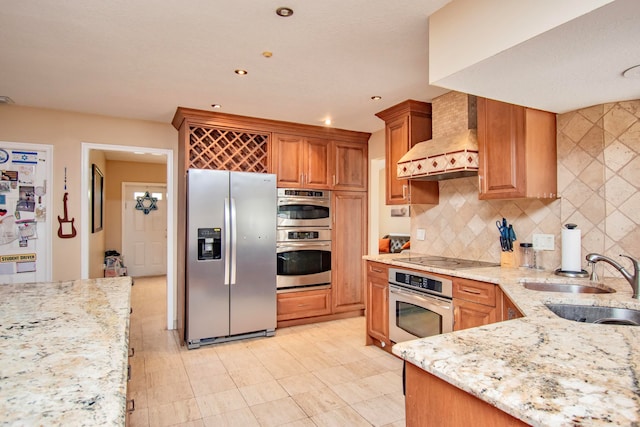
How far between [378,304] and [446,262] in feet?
2.43

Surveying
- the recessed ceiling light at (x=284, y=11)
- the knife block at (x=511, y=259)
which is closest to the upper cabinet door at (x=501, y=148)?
the knife block at (x=511, y=259)

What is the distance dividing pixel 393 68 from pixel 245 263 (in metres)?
2.30

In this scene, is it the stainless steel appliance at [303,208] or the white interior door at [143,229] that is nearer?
the stainless steel appliance at [303,208]

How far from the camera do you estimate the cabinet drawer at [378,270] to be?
323 cm

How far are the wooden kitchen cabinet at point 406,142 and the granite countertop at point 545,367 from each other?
6.59 feet

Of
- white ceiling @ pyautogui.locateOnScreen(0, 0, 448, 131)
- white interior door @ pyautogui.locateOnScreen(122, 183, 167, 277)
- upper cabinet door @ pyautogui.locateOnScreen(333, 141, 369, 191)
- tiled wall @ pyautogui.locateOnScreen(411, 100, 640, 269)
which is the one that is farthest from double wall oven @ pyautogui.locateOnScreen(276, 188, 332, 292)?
white interior door @ pyautogui.locateOnScreen(122, 183, 167, 277)

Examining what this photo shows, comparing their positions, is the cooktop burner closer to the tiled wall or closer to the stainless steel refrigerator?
the tiled wall

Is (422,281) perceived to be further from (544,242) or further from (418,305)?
(544,242)

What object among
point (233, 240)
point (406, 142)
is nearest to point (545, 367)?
point (406, 142)

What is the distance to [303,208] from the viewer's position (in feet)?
13.7

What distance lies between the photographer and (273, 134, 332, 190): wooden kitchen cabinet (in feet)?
13.4

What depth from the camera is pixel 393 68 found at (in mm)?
2656

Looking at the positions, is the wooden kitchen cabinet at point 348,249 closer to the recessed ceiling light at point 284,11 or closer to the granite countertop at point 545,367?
the recessed ceiling light at point 284,11

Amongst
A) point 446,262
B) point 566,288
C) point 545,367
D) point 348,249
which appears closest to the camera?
point 545,367
